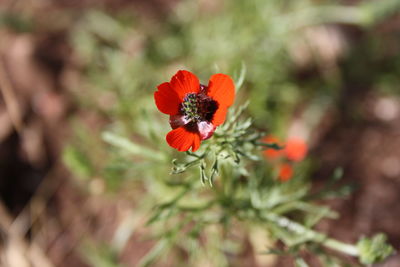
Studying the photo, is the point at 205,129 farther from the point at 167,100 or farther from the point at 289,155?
the point at 289,155

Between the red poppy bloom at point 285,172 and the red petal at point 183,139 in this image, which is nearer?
the red petal at point 183,139

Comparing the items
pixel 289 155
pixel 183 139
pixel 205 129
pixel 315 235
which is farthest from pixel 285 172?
pixel 183 139

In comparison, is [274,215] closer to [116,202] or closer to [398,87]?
[116,202]

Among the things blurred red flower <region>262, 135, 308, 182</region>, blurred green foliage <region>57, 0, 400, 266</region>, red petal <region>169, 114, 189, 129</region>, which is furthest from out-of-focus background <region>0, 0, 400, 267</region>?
red petal <region>169, 114, 189, 129</region>

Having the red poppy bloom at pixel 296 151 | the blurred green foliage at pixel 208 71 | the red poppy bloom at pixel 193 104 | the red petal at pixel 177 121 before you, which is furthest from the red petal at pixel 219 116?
the red poppy bloom at pixel 296 151

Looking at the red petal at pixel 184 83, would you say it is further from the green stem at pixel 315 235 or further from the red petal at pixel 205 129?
the green stem at pixel 315 235

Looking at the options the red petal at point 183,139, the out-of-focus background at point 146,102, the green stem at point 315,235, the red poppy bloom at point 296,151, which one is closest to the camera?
the red petal at point 183,139

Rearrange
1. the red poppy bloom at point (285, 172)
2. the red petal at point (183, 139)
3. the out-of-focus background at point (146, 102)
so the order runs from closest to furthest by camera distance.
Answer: the red petal at point (183, 139) → the red poppy bloom at point (285, 172) → the out-of-focus background at point (146, 102)
